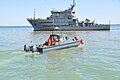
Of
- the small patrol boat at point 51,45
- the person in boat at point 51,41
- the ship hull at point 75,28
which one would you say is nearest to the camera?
the small patrol boat at point 51,45

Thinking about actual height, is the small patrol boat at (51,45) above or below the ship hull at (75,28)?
below

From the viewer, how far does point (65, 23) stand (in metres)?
84.6

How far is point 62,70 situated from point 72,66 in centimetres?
163

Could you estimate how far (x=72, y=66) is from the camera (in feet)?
56.1

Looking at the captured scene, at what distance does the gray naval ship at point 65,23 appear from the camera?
8468cm

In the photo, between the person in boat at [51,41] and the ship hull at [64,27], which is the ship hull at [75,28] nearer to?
the ship hull at [64,27]

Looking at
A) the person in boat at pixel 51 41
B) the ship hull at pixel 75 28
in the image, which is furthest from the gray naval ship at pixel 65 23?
the person in boat at pixel 51 41

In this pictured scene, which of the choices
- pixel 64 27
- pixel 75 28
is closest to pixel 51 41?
pixel 75 28

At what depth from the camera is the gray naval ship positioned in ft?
278

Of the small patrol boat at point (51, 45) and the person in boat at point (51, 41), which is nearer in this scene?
the small patrol boat at point (51, 45)

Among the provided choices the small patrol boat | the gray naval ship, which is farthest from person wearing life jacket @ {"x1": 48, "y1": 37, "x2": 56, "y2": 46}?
the gray naval ship

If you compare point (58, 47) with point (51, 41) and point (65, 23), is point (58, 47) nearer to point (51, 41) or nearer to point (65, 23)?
point (51, 41)

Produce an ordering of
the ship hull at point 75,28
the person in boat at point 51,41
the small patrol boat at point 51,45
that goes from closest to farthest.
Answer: the small patrol boat at point 51,45
the person in boat at point 51,41
the ship hull at point 75,28

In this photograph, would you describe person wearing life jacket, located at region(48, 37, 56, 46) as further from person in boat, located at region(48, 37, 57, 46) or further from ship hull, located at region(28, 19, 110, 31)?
ship hull, located at region(28, 19, 110, 31)
